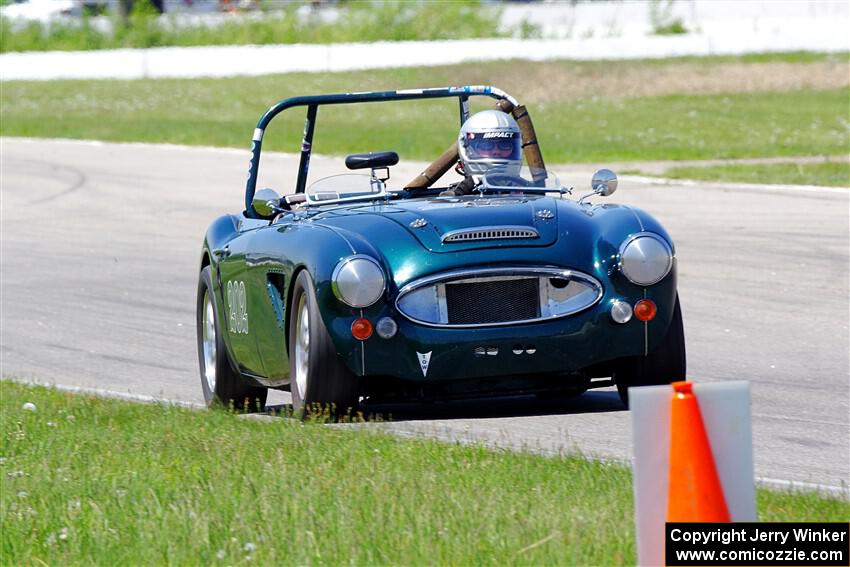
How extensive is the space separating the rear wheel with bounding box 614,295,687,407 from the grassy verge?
4.38 feet

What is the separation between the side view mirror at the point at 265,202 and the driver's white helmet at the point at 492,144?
0.97m

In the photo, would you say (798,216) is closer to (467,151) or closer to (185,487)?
(467,151)

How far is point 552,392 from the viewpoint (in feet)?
24.2

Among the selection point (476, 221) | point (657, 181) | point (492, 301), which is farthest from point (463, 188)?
point (657, 181)

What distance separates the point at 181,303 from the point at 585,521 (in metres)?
8.51

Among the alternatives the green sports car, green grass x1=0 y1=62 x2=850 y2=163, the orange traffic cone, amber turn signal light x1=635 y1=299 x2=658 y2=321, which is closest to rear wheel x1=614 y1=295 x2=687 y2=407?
the green sports car

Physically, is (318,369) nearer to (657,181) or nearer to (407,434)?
(407,434)

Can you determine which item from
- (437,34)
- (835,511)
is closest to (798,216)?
(835,511)

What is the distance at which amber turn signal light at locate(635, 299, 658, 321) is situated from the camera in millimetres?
7180

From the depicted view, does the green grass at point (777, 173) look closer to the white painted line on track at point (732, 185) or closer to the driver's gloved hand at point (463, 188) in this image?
the white painted line on track at point (732, 185)

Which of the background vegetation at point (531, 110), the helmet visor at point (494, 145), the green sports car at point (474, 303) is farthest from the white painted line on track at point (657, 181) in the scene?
the green sports car at point (474, 303)

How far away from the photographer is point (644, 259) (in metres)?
7.18

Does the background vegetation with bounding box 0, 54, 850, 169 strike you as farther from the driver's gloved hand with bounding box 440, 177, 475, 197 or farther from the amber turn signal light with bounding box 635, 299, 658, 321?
the amber turn signal light with bounding box 635, 299, 658, 321

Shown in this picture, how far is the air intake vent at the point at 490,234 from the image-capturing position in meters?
7.15
